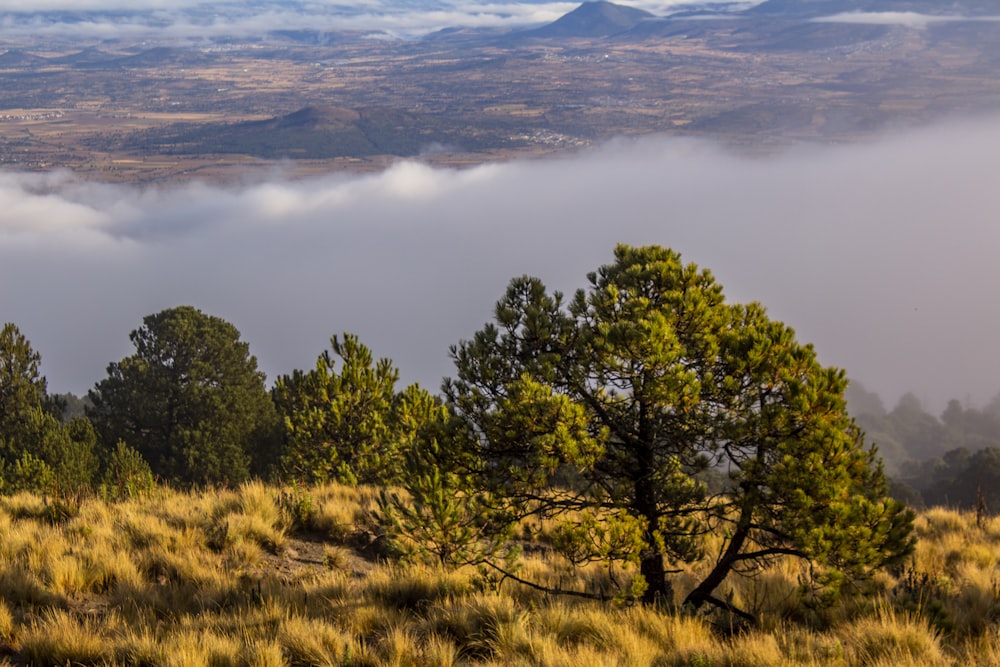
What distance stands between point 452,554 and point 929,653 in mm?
4979

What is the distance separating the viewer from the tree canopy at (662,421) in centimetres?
653

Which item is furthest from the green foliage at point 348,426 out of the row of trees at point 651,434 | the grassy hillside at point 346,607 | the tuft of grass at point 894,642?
the tuft of grass at point 894,642

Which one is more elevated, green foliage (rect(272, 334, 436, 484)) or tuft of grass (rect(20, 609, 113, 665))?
tuft of grass (rect(20, 609, 113, 665))

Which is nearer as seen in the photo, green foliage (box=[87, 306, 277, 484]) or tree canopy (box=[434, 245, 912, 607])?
tree canopy (box=[434, 245, 912, 607])

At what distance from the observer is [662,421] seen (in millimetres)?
7250

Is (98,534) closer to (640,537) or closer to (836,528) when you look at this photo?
(640,537)

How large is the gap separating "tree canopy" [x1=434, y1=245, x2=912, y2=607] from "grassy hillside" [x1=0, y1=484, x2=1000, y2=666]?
0.73m

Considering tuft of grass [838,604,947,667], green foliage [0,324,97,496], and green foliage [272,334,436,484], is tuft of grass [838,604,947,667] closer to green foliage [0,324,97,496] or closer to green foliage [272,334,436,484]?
green foliage [272,334,436,484]

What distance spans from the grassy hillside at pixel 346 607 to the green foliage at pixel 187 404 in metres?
23.4

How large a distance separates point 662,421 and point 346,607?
12.0ft

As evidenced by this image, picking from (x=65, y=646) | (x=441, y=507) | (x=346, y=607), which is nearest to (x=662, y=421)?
(x=441, y=507)

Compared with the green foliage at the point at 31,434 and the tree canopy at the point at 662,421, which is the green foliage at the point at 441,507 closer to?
the tree canopy at the point at 662,421

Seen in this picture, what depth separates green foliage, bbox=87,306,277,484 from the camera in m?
33.5

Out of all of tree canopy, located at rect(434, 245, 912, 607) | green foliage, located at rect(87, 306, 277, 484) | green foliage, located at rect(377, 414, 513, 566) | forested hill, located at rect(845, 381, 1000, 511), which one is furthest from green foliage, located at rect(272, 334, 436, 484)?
forested hill, located at rect(845, 381, 1000, 511)
